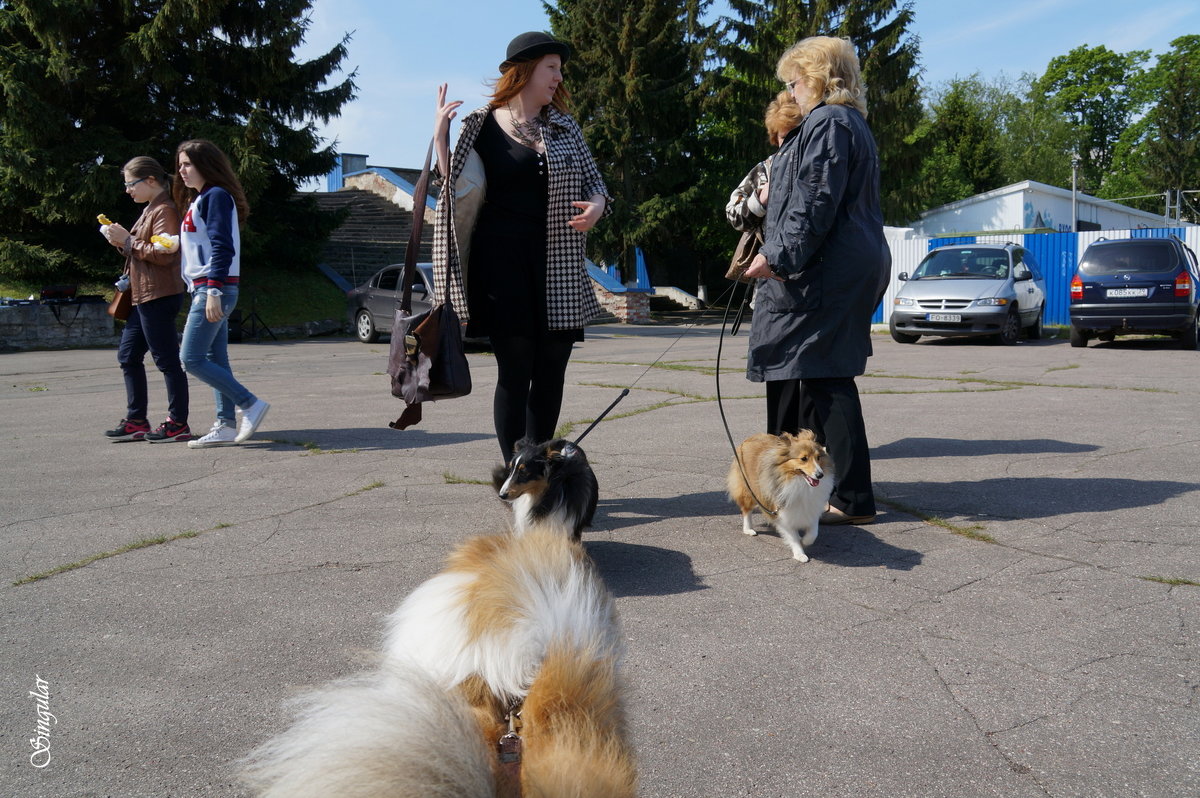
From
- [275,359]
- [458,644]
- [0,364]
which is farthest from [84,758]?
[0,364]

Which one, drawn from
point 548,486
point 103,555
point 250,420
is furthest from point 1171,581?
point 250,420

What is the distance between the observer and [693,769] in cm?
228

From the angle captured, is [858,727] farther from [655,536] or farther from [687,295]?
[687,295]

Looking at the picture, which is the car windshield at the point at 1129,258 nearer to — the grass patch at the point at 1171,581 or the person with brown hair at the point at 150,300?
the grass patch at the point at 1171,581

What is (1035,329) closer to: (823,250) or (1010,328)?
(1010,328)

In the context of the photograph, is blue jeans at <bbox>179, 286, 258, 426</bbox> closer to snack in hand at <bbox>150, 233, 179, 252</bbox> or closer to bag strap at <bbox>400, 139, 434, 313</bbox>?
snack in hand at <bbox>150, 233, 179, 252</bbox>

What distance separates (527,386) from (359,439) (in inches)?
124

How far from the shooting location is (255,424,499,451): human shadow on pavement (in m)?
6.80

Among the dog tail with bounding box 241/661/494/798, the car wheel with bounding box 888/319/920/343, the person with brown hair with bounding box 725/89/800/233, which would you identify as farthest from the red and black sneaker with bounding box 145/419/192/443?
the car wheel with bounding box 888/319/920/343

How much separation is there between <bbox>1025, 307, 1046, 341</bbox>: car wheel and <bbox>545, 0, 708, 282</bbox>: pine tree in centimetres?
1385

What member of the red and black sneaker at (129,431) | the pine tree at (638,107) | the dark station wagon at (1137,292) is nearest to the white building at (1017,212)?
the pine tree at (638,107)

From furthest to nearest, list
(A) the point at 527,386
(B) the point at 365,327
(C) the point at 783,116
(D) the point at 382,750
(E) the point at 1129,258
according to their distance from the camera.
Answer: (B) the point at 365,327 < (E) the point at 1129,258 < (C) the point at 783,116 < (A) the point at 527,386 < (D) the point at 382,750

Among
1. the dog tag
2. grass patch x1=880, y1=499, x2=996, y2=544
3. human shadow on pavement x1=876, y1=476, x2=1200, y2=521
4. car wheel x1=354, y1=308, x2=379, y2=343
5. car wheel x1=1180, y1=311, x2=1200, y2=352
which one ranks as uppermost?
car wheel x1=354, y1=308, x2=379, y2=343

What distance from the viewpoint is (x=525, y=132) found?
13.7 feet
